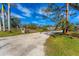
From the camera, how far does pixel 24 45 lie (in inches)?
82.4

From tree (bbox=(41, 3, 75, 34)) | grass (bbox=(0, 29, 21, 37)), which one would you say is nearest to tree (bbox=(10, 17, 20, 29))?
grass (bbox=(0, 29, 21, 37))

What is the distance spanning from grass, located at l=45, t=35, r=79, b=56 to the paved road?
0.07m

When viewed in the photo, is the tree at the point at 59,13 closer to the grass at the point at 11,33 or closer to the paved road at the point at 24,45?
the paved road at the point at 24,45

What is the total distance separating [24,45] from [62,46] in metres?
0.40

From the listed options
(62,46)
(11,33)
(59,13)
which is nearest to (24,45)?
(11,33)

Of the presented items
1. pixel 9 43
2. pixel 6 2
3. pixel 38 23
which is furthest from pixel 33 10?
pixel 9 43

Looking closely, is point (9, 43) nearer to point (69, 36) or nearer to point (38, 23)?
point (38, 23)

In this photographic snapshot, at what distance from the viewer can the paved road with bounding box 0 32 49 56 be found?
2062 mm

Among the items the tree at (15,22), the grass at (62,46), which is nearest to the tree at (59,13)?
the grass at (62,46)

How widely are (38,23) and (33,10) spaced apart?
150 millimetres

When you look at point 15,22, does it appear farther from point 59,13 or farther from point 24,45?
point 59,13

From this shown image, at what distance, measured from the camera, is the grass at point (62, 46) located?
204 centimetres

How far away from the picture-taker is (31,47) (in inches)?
82.3

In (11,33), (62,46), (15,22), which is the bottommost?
(62,46)
